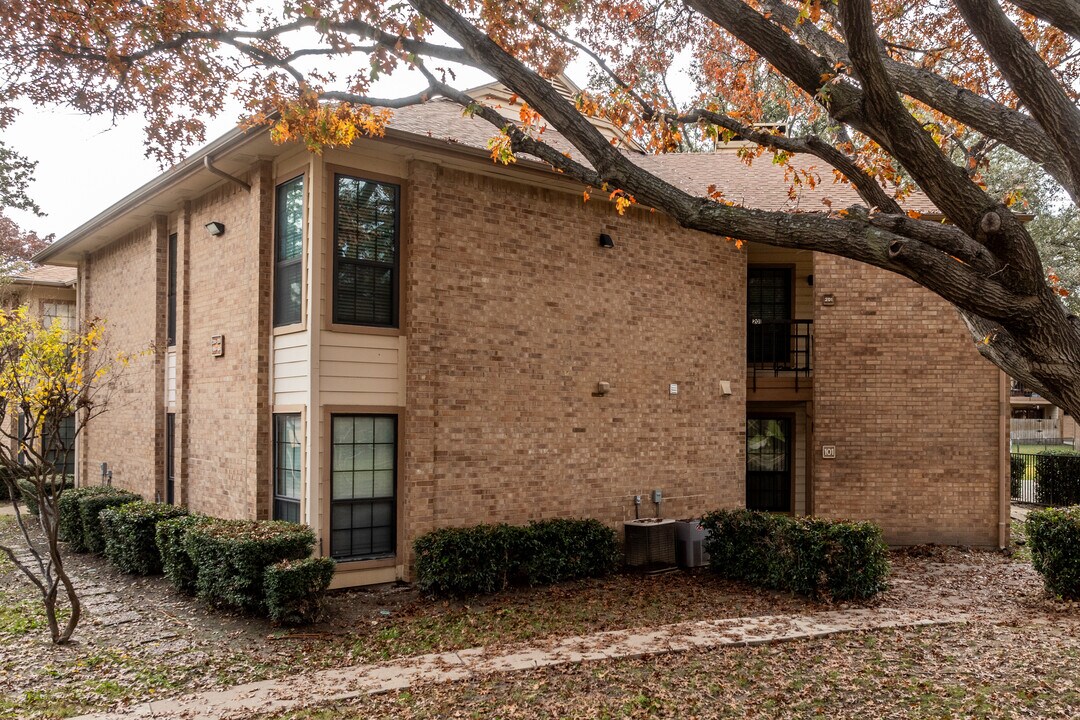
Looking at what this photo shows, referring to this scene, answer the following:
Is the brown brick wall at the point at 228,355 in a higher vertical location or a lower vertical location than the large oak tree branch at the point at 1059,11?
lower

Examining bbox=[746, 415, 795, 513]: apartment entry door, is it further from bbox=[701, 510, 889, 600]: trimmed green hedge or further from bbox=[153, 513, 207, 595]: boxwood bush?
bbox=[153, 513, 207, 595]: boxwood bush

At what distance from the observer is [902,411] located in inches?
549

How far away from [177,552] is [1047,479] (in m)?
21.1

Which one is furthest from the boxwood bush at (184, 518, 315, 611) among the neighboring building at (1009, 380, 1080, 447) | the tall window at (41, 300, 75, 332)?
the neighboring building at (1009, 380, 1080, 447)

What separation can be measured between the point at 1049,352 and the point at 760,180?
11582 mm

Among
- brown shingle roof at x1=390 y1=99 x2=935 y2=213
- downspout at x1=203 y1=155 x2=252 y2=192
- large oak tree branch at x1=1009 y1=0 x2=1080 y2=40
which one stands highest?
brown shingle roof at x1=390 y1=99 x2=935 y2=213

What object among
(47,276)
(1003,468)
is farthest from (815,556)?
(47,276)

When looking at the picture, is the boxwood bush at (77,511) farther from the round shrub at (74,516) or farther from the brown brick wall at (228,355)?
the brown brick wall at (228,355)

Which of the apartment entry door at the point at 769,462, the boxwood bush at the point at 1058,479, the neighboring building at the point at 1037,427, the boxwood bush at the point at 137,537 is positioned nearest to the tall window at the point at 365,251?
the boxwood bush at the point at 137,537

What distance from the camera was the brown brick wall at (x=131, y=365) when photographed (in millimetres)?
14289

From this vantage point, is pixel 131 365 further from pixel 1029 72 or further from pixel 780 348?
pixel 1029 72

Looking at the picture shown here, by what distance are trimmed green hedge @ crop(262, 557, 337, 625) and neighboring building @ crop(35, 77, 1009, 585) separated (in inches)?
47.8

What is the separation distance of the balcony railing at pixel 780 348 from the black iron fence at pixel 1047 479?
9.76 meters

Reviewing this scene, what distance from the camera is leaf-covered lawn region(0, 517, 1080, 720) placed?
6473mm
